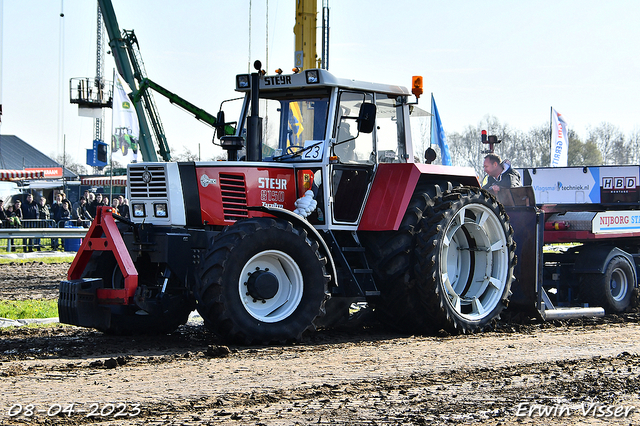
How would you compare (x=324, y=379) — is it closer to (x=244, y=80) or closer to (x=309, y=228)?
(x=309, y=228)

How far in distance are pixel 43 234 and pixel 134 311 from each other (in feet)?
40.2

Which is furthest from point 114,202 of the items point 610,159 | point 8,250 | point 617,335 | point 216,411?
point 610,159

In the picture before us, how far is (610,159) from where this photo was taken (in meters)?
78.8

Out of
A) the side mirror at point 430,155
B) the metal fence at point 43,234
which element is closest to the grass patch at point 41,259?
the metal fence at point 43,234

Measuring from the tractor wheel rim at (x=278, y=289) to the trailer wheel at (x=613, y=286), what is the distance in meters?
5.18

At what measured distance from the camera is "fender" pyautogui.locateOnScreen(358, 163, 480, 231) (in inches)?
320

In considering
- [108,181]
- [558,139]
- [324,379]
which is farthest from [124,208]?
[108,181]

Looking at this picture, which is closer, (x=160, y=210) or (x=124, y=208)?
(x=160, y=210)

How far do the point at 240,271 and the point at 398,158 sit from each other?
2661 millimetres

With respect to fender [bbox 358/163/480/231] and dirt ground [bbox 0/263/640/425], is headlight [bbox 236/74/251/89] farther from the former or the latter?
dirt ground [bbox 0/263/640/425]

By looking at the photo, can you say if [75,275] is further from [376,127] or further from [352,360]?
[376,127]

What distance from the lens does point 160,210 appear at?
7.58 meters

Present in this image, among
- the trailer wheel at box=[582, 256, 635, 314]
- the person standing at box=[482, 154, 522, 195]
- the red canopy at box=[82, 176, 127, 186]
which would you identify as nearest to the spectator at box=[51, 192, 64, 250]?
the red canopy at box=[82, 176, 127, 186]

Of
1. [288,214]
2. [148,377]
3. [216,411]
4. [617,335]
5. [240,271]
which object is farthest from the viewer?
[617,335]
